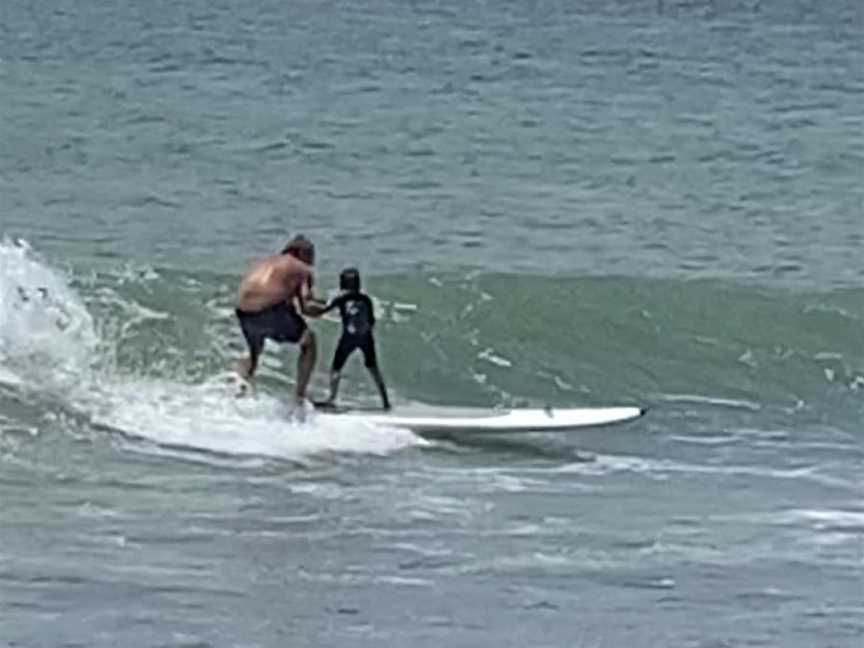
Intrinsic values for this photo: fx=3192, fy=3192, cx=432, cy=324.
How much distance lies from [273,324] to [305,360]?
327mm

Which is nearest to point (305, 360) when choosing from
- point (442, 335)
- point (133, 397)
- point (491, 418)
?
point (491, 418)

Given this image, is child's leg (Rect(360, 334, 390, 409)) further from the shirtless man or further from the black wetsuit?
the shirtless man

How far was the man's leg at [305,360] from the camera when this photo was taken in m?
21.1

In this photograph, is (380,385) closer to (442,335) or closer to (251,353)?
(251,353)

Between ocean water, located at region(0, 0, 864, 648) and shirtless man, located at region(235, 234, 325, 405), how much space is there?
0.51 metres

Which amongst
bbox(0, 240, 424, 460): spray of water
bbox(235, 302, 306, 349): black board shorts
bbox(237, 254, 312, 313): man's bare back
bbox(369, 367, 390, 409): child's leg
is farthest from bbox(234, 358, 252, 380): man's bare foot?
bbox(369, 367, 390, 409): child's leg

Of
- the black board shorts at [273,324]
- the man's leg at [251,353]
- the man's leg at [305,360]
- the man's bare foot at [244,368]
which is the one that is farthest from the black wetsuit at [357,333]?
the man's bare foot at [244,368]

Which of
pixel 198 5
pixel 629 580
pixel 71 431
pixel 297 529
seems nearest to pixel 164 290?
pixel 71 431

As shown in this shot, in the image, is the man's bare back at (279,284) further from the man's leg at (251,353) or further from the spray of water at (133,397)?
the spray of water at (133,397)

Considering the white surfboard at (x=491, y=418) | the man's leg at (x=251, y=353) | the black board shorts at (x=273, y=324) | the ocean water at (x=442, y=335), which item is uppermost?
the black board shorts at (x=273, y=324)

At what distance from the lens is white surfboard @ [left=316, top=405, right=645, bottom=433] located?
69.5ft

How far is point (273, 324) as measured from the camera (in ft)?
69.6

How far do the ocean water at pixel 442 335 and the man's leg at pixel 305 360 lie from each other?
34cm

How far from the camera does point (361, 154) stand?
3666cm
